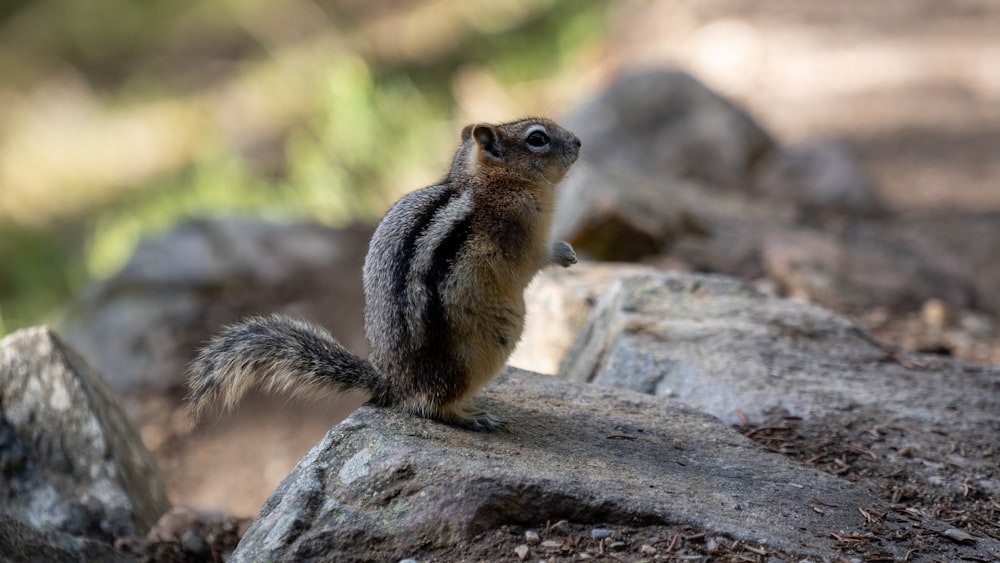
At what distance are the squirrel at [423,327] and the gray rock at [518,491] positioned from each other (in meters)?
0.14

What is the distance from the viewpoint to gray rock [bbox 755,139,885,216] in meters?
8.66

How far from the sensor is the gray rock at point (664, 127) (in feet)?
30.1

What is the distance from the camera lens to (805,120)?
444 inches

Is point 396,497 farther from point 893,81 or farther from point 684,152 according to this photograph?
point 893,81

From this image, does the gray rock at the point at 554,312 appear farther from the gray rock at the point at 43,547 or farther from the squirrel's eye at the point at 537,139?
the gray rock at the point at 43,547

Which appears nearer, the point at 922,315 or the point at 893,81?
the point at 922,315

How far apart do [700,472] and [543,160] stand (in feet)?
4.54

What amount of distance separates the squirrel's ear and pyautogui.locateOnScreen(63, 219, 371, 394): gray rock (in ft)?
12.4

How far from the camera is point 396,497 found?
2832 mm

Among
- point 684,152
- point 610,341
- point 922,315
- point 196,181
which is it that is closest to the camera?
point 610,341

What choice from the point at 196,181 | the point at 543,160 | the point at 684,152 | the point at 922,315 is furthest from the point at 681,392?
the point at 196,181

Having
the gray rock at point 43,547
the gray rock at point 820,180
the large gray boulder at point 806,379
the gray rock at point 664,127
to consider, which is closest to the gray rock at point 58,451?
the gray rock at point 43,547

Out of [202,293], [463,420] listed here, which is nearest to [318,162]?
[202,293]

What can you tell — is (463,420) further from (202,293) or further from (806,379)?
(202,293)
